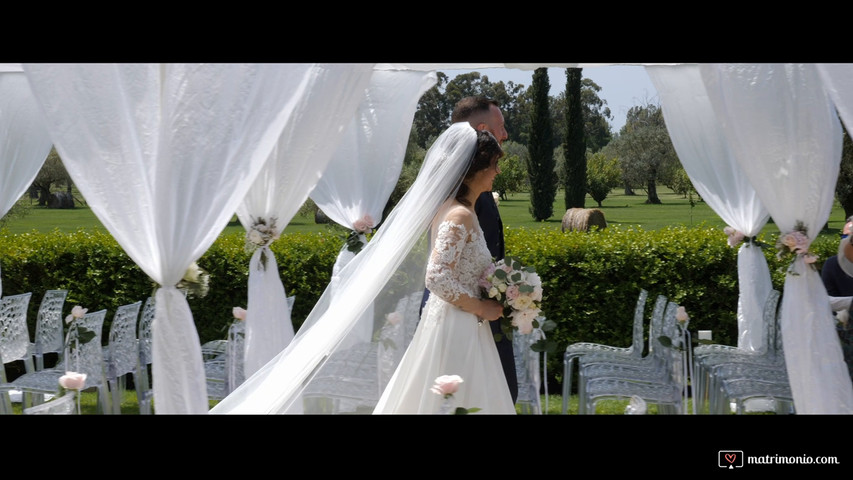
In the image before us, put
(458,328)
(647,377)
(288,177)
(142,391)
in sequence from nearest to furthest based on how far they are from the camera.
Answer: (458,328)
(288,177)
(647,377)
(142,391)

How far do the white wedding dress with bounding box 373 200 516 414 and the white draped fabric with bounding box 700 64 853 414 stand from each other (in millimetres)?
1287

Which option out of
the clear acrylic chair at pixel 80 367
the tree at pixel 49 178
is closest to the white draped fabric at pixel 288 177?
the clear acrylic chair at pixel 80 367

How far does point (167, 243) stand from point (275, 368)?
2.64 feet

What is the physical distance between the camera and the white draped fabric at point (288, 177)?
3.97 m

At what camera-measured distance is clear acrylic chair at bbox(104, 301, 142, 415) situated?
5605 millimetres

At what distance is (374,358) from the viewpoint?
4.05 m

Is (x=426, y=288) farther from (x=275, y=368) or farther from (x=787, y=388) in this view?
(x=787, y=388)

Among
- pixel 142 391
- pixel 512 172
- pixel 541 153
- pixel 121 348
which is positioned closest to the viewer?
pixel 121 348

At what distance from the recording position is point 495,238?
4.52 metres

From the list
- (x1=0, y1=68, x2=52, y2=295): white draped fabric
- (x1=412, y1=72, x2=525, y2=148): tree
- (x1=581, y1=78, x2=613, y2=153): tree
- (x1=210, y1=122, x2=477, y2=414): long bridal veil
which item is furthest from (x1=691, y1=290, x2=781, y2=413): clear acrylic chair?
(x1=581, y1=78, x2=613, y2=153): tree

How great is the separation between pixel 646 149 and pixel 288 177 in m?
22.8

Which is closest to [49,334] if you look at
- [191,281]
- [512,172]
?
[191,281]

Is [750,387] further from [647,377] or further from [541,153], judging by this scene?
[541,153]
